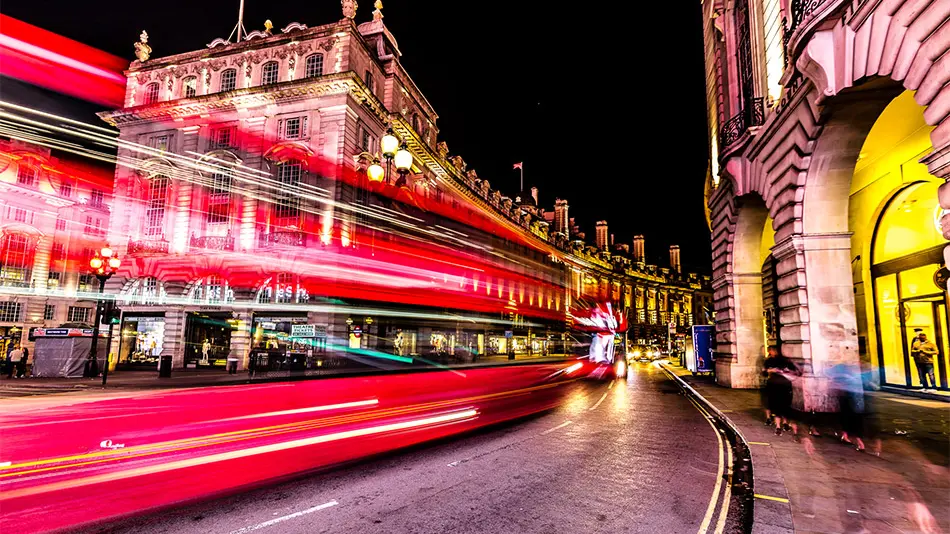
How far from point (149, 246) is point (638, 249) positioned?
102301 millimetres

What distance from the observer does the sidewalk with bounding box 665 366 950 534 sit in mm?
4965

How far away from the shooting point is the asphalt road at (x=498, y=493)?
199 inches

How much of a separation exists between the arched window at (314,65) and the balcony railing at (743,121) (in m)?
25.4

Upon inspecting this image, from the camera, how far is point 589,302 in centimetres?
3080

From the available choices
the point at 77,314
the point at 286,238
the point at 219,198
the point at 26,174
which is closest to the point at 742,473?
the point at 286,238

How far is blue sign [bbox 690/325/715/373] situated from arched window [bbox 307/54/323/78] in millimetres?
28469

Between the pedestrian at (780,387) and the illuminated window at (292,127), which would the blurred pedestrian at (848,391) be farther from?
the illuminated window at (292,127)

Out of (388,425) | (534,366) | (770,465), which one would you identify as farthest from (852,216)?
(388,425)

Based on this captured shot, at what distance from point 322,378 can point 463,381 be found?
395 centimetres

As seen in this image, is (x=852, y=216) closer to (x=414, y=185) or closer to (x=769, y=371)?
(x=769, y=371)

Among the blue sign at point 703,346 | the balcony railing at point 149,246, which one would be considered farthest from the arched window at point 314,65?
the blue sign at point 703,346

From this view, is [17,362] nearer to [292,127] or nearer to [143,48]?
[292,127]

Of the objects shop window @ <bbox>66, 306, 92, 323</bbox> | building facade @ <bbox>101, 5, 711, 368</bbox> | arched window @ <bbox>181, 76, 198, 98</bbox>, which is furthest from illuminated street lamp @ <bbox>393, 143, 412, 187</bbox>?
shop window @ <bbox>66, 306, 92, 323</bbox>

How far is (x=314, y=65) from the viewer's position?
3209cm
